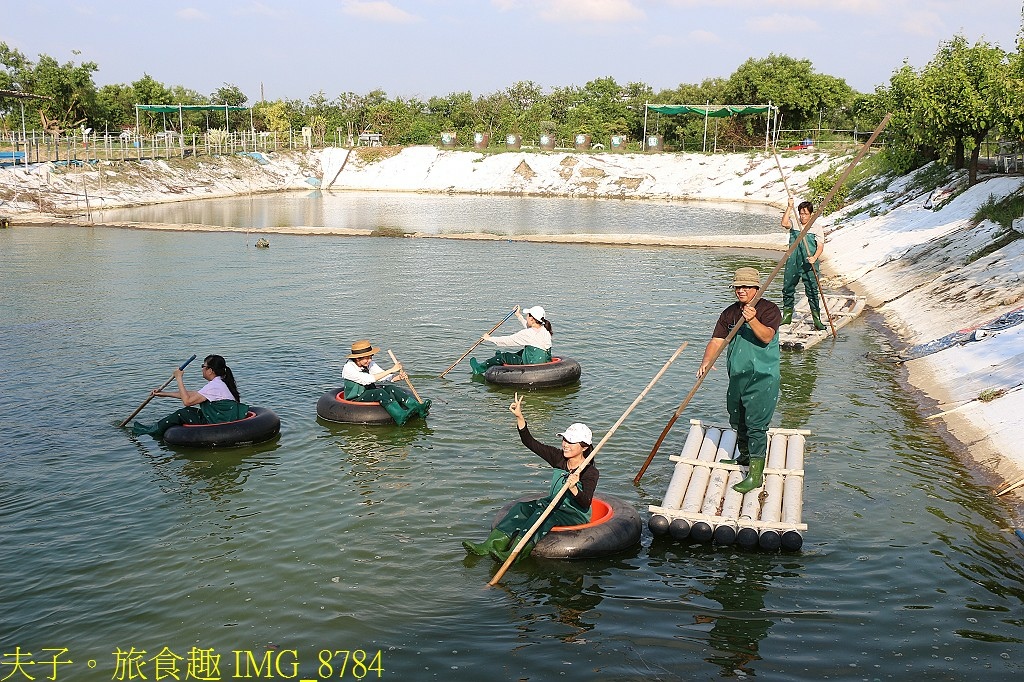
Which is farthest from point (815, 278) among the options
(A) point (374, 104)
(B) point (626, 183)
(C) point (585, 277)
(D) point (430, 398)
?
(A) point (374, 104)

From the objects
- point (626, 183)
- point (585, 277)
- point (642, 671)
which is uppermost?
point (626, 183)

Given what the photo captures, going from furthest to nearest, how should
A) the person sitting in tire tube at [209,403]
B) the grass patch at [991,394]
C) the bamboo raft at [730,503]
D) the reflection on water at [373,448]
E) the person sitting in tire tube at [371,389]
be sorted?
the person sitting in tire tube at [371,389]
the grass patch at [991,394]
the person sitting in tire tube at [209,403]
the reflection on water at [373,448]
the bamboo raft at [730,503]

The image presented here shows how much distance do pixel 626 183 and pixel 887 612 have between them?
74.0m

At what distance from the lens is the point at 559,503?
10703 millimetres

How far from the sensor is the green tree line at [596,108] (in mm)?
38594

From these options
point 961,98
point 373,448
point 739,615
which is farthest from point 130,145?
point 739,615

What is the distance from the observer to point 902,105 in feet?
148

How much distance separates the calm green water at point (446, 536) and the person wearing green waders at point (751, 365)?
132cm

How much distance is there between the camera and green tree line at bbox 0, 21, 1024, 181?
1519 inches

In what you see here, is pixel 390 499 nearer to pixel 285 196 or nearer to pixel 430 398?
pixel 430 398

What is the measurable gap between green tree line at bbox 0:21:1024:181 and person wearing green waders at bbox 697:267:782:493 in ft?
100

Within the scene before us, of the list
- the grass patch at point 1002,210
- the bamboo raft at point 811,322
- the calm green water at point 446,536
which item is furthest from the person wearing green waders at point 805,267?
the grass patch at point 1002,210

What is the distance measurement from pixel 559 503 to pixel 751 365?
2821mm

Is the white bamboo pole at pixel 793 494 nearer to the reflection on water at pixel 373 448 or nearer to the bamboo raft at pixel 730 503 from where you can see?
the bamboo raft at pixel 730 503
